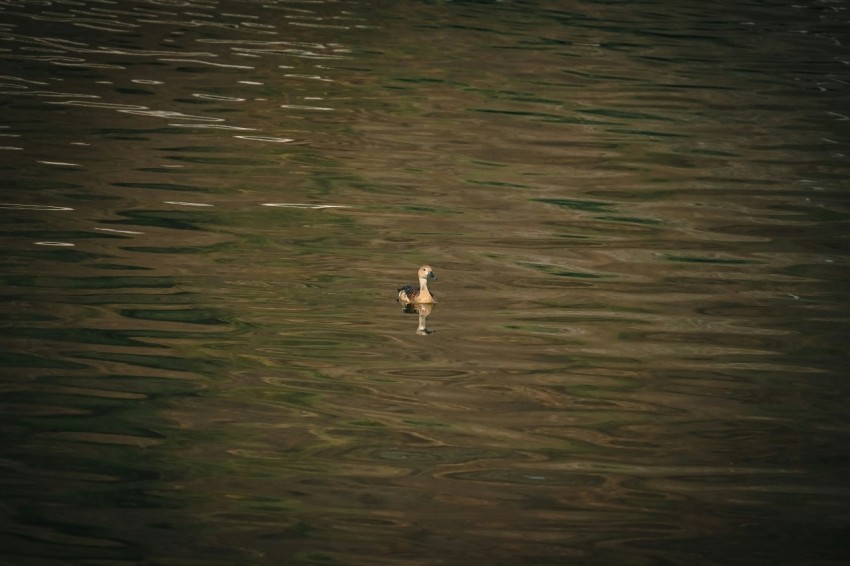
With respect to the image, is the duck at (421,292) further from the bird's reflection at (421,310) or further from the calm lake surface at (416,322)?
the calm lake surface at (416,322)

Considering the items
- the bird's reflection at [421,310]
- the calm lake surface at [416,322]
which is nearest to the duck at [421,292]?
the bird's reflection at [421,310]

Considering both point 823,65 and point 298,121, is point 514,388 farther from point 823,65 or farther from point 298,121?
point 823,65

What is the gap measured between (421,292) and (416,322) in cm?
34

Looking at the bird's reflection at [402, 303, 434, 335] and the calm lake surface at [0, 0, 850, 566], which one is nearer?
the calm lake surface at [0, 0, 850, 566]

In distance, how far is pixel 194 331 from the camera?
34.6 feet

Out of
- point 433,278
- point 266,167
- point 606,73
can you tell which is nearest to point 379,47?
point 606,73

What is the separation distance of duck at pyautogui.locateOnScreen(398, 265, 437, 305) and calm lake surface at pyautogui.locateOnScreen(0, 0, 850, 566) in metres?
0.16

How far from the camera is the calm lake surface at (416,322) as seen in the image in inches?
302

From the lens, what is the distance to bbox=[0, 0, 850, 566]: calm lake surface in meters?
7.68

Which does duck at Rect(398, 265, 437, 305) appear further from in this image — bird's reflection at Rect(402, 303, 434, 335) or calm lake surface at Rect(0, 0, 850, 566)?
calm lake surface at Rect(0, 0, 850, 566)

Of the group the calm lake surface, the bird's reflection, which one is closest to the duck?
the bird's reflection

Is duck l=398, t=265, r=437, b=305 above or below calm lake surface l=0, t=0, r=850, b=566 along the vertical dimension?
above

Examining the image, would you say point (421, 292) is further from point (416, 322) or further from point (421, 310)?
point (416, 322)

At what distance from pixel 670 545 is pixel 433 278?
4.53 meters
